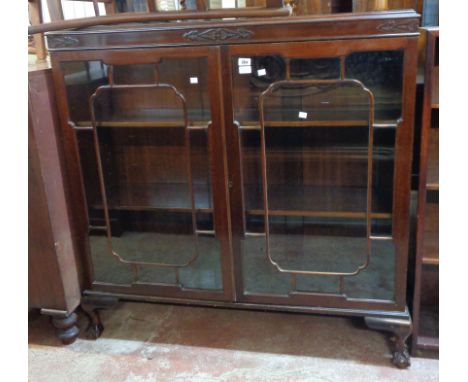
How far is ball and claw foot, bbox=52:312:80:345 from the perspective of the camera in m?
1.54

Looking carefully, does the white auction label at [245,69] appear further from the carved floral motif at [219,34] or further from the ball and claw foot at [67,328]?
the ball and claw foot at [67,328]

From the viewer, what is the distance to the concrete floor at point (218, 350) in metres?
1.40

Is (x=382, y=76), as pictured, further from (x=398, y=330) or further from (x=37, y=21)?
(x=37, y=21)

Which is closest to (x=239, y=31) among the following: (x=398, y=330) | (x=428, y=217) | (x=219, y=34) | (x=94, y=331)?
(x=219, y=34)

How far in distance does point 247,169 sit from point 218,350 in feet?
2.06

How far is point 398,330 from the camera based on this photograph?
135cm

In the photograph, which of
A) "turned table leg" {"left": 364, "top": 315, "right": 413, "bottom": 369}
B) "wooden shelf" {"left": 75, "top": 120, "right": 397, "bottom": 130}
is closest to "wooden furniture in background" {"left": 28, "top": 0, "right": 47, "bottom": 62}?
"wooden shelf" {"left": 75, "top": 120, "right": 397, "bottom": 130}

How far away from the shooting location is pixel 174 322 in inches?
65.8

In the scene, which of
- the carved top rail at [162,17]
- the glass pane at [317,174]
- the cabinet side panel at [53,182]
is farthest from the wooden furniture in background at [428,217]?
the cabinet side panel at [53,182]

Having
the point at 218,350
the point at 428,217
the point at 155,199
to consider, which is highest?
the point at 155,199

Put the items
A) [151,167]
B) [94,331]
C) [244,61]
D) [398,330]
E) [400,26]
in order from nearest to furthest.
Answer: [400,26], [244,61], [398,330], [151,167], [94,331]

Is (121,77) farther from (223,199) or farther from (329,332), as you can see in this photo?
(329,332)

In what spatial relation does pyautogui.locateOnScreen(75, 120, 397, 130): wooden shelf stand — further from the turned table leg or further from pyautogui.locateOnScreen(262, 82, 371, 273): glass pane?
the turned table leg
